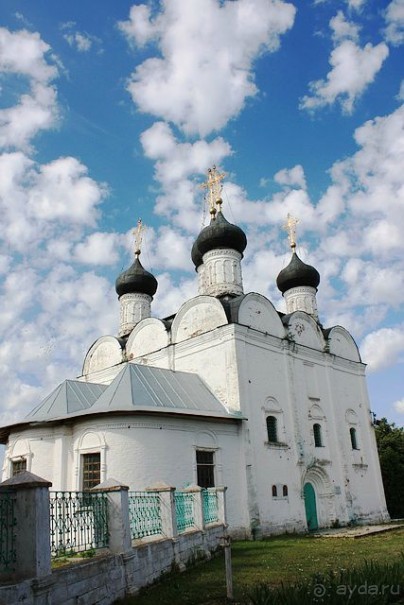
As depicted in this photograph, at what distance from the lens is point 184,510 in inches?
361

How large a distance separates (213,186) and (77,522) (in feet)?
53.2

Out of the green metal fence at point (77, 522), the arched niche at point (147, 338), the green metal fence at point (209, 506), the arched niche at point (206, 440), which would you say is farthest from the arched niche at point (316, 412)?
the green metal fence at point (77, 522)

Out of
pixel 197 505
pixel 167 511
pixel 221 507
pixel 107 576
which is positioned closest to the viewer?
pixel 107 576

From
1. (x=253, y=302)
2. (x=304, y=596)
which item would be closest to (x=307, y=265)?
(x=253, y=302)

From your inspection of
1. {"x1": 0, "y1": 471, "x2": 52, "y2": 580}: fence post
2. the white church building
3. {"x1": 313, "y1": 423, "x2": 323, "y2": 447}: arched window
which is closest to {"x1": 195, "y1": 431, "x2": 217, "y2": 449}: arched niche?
the white church building

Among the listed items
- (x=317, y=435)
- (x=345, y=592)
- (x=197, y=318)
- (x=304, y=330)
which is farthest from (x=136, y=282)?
(x=345, y=592)

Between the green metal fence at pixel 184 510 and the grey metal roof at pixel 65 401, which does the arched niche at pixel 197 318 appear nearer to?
the grey metal roof at pixel 65 401

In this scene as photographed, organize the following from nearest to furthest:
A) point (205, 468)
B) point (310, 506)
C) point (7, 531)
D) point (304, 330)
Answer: point (7, 531) → point (205, 468) → point (310, 506) → point (304, 330)

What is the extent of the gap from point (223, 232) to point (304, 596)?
49.5 feet

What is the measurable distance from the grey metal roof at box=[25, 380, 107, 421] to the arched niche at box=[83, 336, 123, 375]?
4.31 meters

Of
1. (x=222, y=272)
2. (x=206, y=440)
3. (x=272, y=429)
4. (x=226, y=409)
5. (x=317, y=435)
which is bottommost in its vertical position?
(x=206, y=440)

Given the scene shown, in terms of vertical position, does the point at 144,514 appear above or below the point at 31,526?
below

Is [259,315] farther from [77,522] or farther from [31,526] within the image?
[31,526]

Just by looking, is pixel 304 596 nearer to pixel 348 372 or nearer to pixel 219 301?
pixel 219 301
